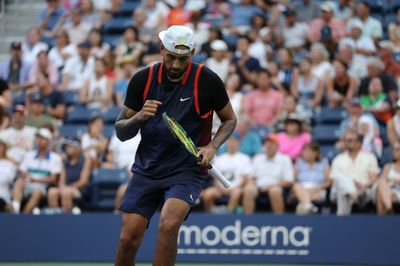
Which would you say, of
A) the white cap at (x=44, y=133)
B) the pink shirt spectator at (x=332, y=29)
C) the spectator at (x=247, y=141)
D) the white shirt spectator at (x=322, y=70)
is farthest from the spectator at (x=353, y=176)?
the white cap at (x=44, y=133)

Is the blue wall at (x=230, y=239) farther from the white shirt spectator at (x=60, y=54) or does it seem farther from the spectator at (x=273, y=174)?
the white shirt spectator at (x=60, y=54)

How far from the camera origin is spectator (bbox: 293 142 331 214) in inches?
493

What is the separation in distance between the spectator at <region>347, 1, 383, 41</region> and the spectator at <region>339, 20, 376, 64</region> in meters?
0.17

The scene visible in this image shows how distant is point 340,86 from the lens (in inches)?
562

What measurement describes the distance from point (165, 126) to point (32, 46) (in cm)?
1010

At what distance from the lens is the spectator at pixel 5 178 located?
12.9m

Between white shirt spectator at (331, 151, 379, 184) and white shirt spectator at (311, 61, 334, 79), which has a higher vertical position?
white shirt spectator at (311, 61, 334, 79)

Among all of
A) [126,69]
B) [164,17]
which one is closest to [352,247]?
[126,69]

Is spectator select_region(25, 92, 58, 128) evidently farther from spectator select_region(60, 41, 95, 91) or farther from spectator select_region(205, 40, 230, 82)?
spectator select_region(205, 40, 230, 82)

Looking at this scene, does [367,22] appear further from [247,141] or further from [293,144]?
[247,141]

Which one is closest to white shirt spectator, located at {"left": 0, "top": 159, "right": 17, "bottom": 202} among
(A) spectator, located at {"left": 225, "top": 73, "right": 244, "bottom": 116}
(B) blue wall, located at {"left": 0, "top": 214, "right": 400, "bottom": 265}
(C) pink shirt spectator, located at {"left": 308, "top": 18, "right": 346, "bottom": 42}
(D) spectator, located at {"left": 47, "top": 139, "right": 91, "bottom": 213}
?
(D) spectator, located at {"left": 47, "top": 139, "right": 91, "bottom": 213}

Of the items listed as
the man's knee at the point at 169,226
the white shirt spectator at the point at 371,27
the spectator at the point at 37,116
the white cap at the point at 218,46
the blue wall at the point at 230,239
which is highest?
the white shirt spectator at the point at 371,27

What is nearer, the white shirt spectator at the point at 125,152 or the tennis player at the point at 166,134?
the tennis player at the point at 166,134

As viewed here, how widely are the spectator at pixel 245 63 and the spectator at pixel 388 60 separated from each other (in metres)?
1.81
